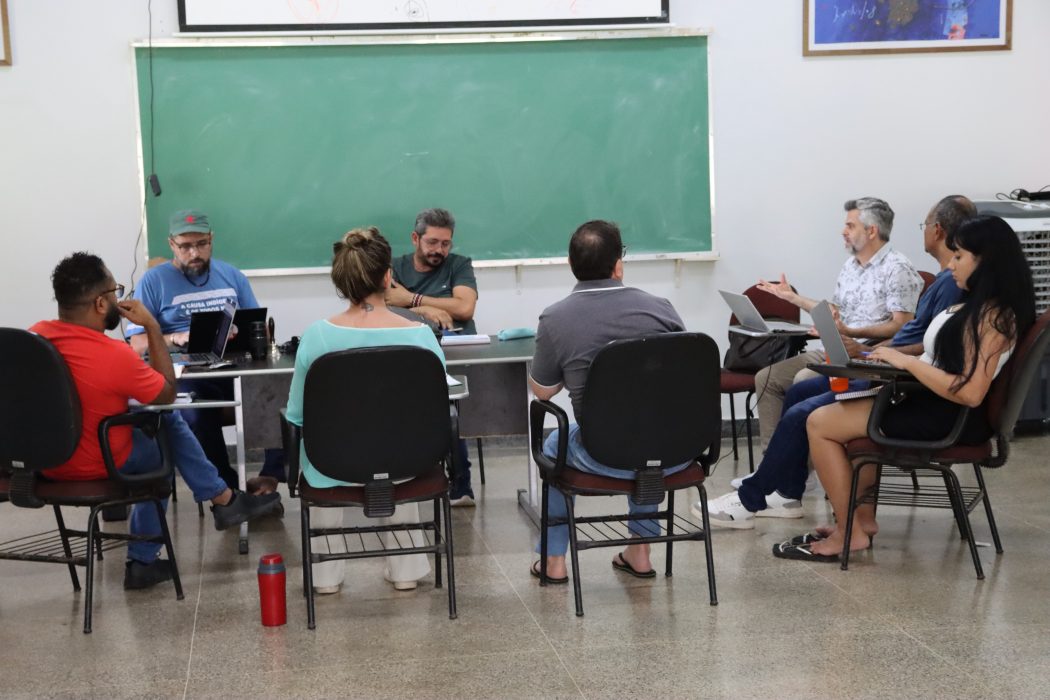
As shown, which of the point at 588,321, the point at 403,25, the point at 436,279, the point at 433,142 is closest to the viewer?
the point at 588,321

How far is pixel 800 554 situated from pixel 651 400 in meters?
0.98

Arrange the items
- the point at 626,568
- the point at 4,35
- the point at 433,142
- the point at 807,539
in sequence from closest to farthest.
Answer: the point at 626,568 → the point at 807,539 → the point at 4,35 → the point at 433,142

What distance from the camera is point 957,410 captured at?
3.41 meters

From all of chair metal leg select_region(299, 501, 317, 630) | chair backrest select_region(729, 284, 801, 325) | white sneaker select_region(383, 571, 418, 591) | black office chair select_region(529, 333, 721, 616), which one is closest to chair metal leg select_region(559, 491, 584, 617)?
black office chair select_region(529, 333, 721, 616)

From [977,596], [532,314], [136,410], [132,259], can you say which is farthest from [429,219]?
[977,596]

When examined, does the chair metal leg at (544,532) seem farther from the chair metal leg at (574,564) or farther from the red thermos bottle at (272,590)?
the red thermos bottle at (272,590)

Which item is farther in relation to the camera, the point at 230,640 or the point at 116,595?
the point at 116,595

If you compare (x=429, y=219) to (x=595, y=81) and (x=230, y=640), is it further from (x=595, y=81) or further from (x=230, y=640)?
(x=230, y=640)

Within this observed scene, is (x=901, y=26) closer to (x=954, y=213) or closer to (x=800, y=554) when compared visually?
(x=954, y=213)

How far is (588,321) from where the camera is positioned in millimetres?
3270

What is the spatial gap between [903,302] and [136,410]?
9.72 ft

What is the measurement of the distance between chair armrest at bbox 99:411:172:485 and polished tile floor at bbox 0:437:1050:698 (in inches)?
16.0

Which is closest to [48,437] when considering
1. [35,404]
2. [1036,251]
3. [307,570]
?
[35,404]

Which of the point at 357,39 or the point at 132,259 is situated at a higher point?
the point at 357,39
